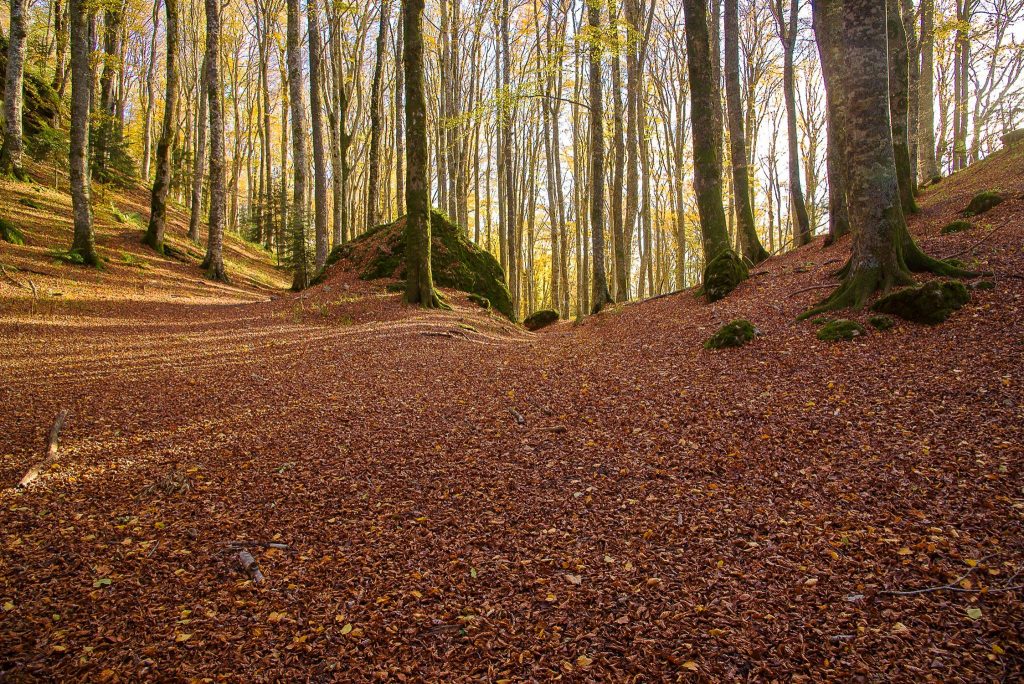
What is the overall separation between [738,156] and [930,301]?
7910 millimetres

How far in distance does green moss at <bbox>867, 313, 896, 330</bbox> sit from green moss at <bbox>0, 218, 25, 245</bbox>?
14.5 m

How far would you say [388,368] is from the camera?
7023 mm

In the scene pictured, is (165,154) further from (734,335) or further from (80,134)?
(734,335)

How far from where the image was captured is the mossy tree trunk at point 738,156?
11.5m

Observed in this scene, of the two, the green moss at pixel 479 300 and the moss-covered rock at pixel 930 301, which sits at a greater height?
the green moss at pixel 479 300

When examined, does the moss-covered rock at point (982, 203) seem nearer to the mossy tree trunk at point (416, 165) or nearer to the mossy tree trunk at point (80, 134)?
the mossy tree trunk at point (416, 165)

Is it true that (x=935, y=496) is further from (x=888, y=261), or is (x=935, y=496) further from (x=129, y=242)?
(x=129, y=242)

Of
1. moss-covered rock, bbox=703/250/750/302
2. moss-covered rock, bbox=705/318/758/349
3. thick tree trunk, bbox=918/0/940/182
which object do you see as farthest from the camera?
thick tree trunk, bbox=918/0/940/182

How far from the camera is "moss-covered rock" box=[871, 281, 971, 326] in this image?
5410mm

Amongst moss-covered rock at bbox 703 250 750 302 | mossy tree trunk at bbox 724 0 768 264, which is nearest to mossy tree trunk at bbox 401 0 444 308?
moss-covered rock at bbox 703 250 750 302

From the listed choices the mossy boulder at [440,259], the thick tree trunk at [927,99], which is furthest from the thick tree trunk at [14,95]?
the thick tree trunk at [927,99]

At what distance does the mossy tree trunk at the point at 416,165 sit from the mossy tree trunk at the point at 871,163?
21.3 ft

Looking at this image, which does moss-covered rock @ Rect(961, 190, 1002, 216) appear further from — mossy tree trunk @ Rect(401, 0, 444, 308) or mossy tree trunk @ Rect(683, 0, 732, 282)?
mossy tree trunk @ Rect(401, 0, 444, 308)

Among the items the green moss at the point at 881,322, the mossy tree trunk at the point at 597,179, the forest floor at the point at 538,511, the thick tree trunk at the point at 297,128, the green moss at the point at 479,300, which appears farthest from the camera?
the thick tree trunk at the point at 297,128
